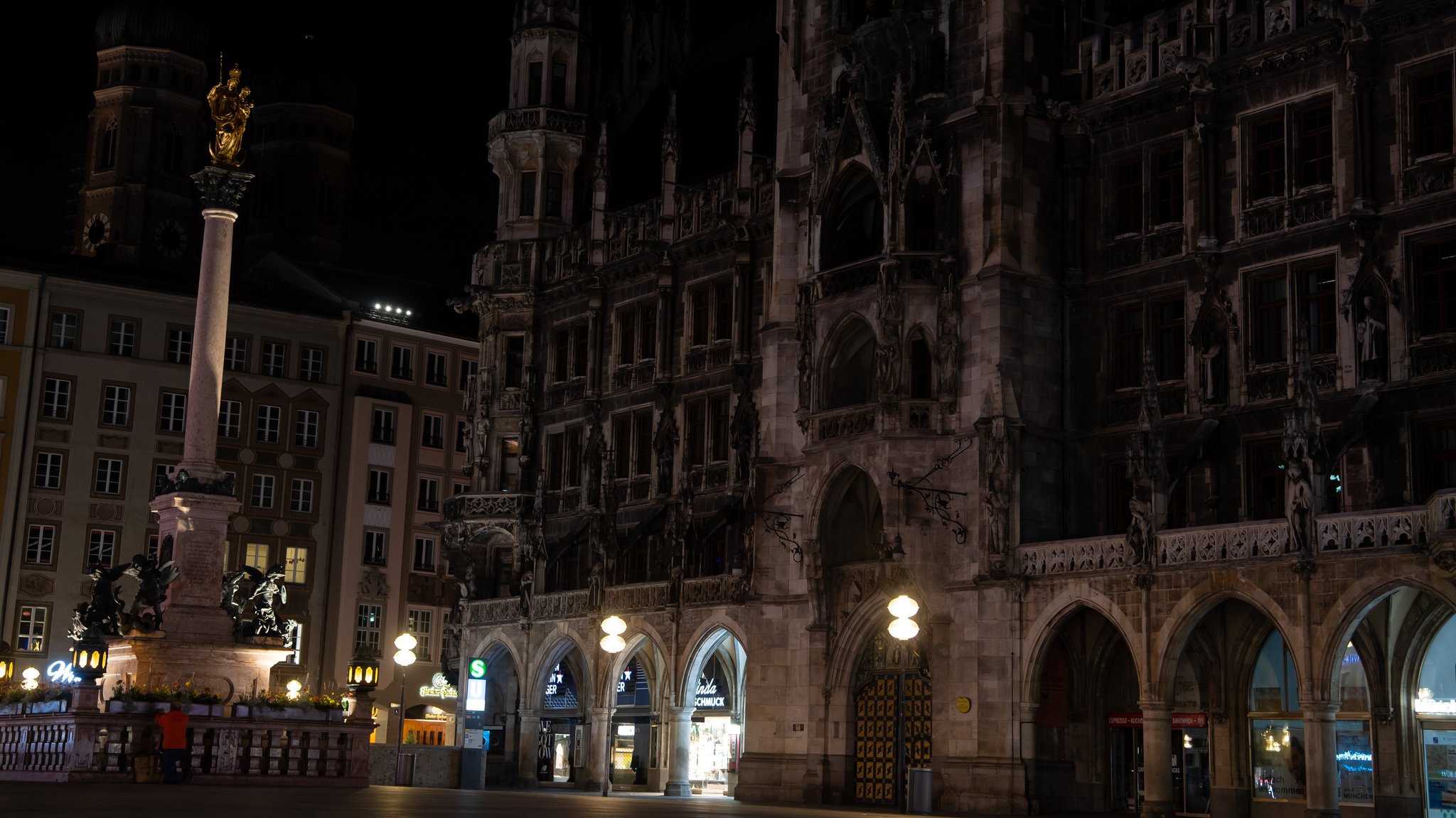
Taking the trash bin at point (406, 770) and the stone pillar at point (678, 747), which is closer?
the trash bin at point (406, 770)

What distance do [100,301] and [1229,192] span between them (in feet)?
163

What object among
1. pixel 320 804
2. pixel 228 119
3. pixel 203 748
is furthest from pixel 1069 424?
pixel 228 119

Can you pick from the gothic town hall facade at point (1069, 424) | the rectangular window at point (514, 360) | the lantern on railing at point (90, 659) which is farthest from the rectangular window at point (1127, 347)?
the rectangular window at point (514, 360)

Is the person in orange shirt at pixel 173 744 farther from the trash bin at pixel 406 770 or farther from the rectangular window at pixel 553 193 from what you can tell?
the rectangular window at pixel 553 193

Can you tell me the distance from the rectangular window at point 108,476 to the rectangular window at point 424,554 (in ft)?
42.8

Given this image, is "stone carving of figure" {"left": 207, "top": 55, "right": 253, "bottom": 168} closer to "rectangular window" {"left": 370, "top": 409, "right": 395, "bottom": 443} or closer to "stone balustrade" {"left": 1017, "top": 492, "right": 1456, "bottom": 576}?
"stone balustrade" {"left": 1017, "top": 492, "right": 1456, "bottom": 576}

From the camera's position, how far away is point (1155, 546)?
123ft

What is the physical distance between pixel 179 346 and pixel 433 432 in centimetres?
1182

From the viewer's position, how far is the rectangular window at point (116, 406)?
74.0 meters

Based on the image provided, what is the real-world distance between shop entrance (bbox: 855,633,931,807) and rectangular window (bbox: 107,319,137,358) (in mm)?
41836

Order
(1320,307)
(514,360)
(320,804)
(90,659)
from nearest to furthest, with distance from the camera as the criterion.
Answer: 1. (320,804)
2. (1320,307)
3. (90,659)
4. (514,360)

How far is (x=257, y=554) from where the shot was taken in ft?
251

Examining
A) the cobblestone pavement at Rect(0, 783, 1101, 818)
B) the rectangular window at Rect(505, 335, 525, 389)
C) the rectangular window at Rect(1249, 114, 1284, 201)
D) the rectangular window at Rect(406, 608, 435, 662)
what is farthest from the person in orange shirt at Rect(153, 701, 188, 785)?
the rectangular window at Rect(406, 608, 435, 662)

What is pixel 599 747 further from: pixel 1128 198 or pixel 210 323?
pixel 1128 198
